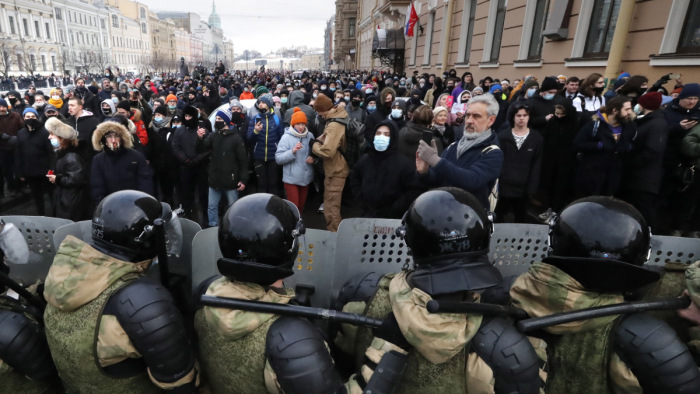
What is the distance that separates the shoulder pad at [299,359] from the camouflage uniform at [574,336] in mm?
790

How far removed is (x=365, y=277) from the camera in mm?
1971

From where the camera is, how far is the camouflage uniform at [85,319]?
146 cm

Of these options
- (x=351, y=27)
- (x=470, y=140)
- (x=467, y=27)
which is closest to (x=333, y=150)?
(x=470, y=140)

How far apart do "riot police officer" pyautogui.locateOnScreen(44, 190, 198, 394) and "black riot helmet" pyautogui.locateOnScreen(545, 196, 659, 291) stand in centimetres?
158

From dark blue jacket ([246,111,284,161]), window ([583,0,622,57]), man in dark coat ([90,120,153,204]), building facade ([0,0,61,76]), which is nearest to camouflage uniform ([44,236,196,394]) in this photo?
man in dark coat ([90,120,153,204])

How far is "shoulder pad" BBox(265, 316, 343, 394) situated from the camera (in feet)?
4.29

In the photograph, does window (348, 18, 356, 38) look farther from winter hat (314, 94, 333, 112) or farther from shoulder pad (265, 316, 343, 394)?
shoulder pad (265, 316, 343, 394)

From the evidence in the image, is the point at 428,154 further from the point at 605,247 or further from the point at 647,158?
the point at 647,158

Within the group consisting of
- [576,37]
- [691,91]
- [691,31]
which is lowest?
[691,91]

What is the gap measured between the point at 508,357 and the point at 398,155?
2.59 meters

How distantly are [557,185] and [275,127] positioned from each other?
4234 mm

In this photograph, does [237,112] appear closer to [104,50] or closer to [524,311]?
[524,311]

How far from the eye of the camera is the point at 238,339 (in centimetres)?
145

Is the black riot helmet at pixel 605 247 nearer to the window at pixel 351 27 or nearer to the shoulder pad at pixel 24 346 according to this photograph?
the shoulder pad at pixel 24 346
